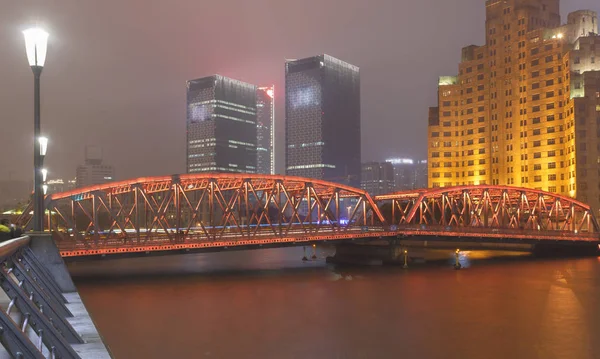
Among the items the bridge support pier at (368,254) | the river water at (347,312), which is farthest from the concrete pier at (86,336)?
the bridge support pier at (368,254)

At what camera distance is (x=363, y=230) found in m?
71.1

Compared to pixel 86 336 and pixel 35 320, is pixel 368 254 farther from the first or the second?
pixel 35 320

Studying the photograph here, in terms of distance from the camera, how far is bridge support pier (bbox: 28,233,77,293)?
16469 millimetres

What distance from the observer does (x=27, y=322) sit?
30.1ft

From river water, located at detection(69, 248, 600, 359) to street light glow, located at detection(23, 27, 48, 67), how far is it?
51.0 feet

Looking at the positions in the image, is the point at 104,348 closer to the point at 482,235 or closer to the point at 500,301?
the point at 500,301

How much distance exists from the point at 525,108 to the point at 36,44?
13179 centimetres

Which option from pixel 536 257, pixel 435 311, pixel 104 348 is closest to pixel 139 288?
pixel 435 311

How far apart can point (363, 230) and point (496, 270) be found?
50.3ft

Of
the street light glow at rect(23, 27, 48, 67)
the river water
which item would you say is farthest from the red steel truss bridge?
the street light glow at rect(23, 27, 48, 67)

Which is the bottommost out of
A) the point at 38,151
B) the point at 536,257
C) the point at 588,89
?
the point at 536,257

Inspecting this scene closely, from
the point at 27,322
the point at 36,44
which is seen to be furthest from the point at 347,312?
the point at 27,322

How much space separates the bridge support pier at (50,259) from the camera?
1647cm

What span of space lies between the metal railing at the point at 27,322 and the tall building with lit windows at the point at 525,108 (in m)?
115
